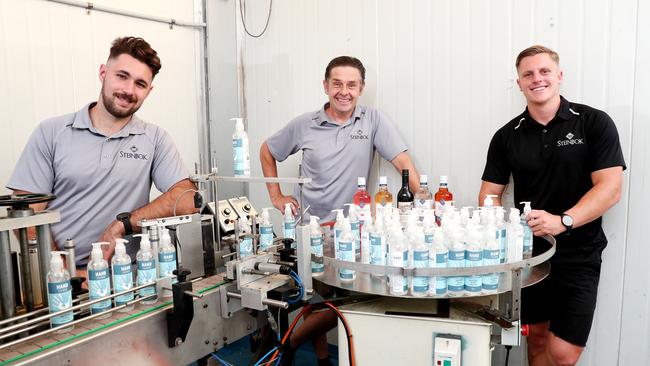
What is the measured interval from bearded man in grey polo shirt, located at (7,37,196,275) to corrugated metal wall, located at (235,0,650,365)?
1.12 metres

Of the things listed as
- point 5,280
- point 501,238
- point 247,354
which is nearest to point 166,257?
point 5,280

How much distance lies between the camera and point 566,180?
2043 millimetres

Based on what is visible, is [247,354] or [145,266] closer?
[145,266]

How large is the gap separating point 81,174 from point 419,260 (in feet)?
5.21

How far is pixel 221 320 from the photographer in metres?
1.32

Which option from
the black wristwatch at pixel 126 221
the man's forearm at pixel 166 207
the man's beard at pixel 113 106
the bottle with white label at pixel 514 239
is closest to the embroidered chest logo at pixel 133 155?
the man's beard at pixel 113 106

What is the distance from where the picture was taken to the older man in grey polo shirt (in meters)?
2.59

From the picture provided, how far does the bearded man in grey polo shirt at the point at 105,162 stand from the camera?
211 centimetres

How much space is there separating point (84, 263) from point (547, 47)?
239cm

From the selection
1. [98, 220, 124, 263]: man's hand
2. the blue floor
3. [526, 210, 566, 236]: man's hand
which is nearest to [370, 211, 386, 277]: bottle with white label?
[526, 210, 566, 236]: man's hand

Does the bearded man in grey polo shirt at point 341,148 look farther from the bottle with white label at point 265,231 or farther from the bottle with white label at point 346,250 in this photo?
the bottle with white label at point 346,250

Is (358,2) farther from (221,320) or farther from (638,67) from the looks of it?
(221,320)

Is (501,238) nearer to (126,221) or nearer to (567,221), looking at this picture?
(567,221)

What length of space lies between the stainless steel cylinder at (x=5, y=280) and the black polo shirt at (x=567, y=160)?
6.48 feet
